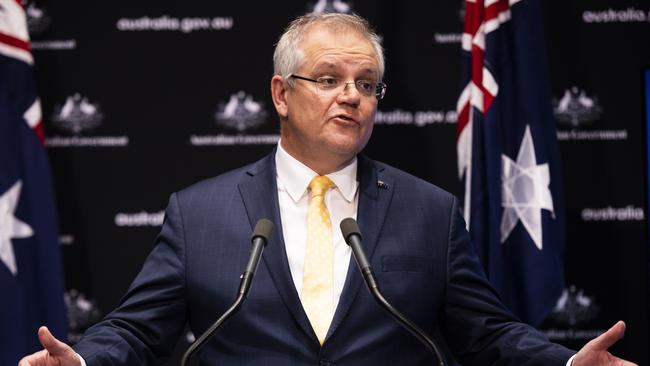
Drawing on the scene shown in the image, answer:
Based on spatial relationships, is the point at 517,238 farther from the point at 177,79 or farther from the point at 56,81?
the point at 56,81

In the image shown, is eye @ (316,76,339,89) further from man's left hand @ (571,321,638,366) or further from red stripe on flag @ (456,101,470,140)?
red stripe on flag @ (456,101,470,140)

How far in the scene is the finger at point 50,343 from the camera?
6.39 feet

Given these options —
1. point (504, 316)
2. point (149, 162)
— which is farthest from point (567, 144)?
point (149, 162)

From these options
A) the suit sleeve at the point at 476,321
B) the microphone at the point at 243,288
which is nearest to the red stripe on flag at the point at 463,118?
the suit sleeve at the point at 476,321

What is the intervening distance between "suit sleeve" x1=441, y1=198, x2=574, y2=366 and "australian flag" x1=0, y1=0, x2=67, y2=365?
6.20 feet

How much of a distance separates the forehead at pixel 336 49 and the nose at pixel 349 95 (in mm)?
68

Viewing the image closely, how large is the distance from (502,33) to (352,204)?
1.43m

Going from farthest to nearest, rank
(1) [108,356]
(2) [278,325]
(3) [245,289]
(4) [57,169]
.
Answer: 1. (4) [57,169]
2. (2) [278,325]
3. (1) [108,356]
4. (3) [245,289]

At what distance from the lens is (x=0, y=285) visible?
3533mm

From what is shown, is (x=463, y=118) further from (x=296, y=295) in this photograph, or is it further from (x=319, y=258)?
(x=296, y=295)

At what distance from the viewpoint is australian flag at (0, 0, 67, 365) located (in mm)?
3566

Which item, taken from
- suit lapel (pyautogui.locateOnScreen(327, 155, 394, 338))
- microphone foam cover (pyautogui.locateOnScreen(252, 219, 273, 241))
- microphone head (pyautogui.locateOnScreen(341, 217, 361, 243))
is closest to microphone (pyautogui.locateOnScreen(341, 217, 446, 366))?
microphone head (pyautogui.locateOnScreen(341, 217, 361, 243))

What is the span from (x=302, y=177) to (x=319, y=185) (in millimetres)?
69

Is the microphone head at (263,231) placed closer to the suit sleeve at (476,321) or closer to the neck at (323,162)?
the neck at (323,162)
